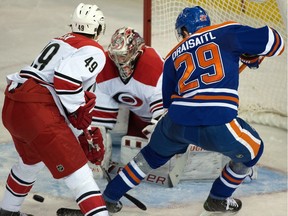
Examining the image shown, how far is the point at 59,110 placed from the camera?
277cm

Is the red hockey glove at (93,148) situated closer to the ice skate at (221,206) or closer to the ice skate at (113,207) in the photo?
the ice skate at (113,207)

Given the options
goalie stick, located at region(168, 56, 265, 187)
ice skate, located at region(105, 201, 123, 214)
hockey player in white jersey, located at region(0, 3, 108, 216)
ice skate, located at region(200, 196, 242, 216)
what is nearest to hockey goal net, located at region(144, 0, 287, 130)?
goalie stick, located at region(168, 56, 265, 187)

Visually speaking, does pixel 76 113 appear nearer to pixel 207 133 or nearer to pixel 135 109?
pixel 207 133

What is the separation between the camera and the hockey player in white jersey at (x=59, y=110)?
2.69m

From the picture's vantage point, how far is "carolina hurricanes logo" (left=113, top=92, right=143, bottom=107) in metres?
3.49

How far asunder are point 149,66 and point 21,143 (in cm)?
84

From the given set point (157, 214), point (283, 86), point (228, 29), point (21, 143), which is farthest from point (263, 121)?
point (21, 143)

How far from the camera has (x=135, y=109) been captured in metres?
3.59

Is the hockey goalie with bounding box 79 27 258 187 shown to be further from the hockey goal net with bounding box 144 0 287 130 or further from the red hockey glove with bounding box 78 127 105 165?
the hockey goal net with bounding box 144 0 287 130

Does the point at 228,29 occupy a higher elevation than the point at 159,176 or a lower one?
higher

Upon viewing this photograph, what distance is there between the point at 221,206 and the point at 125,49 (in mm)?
786

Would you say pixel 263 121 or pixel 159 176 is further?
pixel 263 121

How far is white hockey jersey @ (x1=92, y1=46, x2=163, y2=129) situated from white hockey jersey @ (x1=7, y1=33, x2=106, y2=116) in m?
0.63

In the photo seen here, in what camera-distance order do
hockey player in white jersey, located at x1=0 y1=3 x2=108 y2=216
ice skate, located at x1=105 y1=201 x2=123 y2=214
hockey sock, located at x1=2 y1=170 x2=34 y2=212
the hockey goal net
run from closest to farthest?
1. hockey player in white jersey, located at x1=0 y1=3 x2=108 y2=216
2. hockey sock, located at x1=2 y1=170 x2=34 y2=212
3. ice skate, located at x1=105 y1=201 x2=123 y2=214
4. the hockey goal net
